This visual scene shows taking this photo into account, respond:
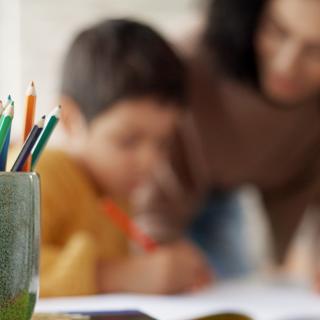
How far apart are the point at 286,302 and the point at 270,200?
0.55m

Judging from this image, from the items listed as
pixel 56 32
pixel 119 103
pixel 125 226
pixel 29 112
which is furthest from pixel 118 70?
pixel 29 112

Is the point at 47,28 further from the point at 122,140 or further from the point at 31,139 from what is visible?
the point at 31,139

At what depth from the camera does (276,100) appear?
3.52ft

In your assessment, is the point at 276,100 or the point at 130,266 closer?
the point at 130,266

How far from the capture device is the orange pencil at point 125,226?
822 millimetres

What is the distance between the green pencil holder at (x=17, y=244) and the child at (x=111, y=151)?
366 mm

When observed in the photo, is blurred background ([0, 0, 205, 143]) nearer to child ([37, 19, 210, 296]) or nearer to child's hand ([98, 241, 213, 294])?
child ([37, 19, 210, 296])

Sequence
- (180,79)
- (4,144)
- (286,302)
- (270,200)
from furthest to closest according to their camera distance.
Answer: (270,200)
(180,79)
(286,302)
(4,144)

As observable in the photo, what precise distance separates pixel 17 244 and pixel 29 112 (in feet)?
0.19

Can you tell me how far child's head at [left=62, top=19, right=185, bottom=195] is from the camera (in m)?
0.80

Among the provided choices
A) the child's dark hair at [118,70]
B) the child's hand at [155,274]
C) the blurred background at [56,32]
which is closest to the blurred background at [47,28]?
the blurred background at [56,32]

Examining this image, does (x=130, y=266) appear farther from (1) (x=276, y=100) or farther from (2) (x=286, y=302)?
(1) (x=276, y=100)

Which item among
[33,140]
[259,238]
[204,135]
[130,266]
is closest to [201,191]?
[204,135]

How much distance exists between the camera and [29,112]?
31 centimetres
